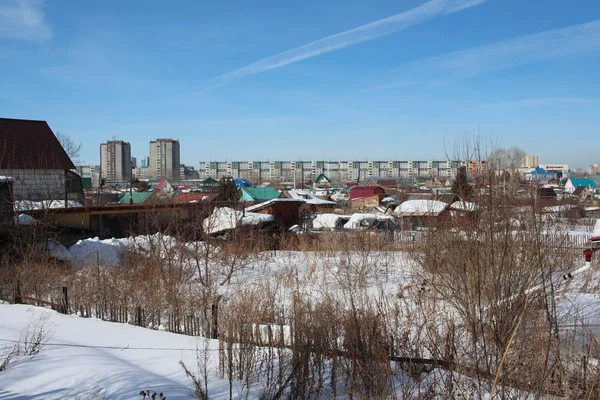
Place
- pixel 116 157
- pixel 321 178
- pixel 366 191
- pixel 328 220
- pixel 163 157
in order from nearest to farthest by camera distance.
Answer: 1. pixel 328 220
2. pixel 366 191
3. pixel 321 178
4. pixel 116 157
5. pixel 163 157

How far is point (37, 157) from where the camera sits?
3203 centimetres

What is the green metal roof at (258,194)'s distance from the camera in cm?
4414

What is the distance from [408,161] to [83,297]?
532 ft

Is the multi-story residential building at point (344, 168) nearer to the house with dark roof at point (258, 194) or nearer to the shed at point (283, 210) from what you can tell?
the house with dark roof at point (258, 194)

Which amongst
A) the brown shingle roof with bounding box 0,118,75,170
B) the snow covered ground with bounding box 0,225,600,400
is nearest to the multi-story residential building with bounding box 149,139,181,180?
the brown shingle roof with bounding box 0,118,75,170

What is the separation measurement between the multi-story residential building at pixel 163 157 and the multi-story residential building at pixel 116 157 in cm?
1368

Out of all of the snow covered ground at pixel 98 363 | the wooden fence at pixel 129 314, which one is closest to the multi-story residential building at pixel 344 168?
the wooden fence at pixel 129 314

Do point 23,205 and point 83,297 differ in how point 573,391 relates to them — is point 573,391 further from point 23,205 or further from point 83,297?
point 23,205

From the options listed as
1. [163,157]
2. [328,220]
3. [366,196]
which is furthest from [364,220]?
[163,157]

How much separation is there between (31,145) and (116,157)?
101 metres

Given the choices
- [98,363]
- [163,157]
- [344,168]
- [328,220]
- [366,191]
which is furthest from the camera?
[344,168]

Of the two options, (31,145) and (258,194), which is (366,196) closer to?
(258,194)

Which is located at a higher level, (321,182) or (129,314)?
(321,182)

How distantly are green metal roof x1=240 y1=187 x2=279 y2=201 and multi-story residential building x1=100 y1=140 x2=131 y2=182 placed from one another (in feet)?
283
